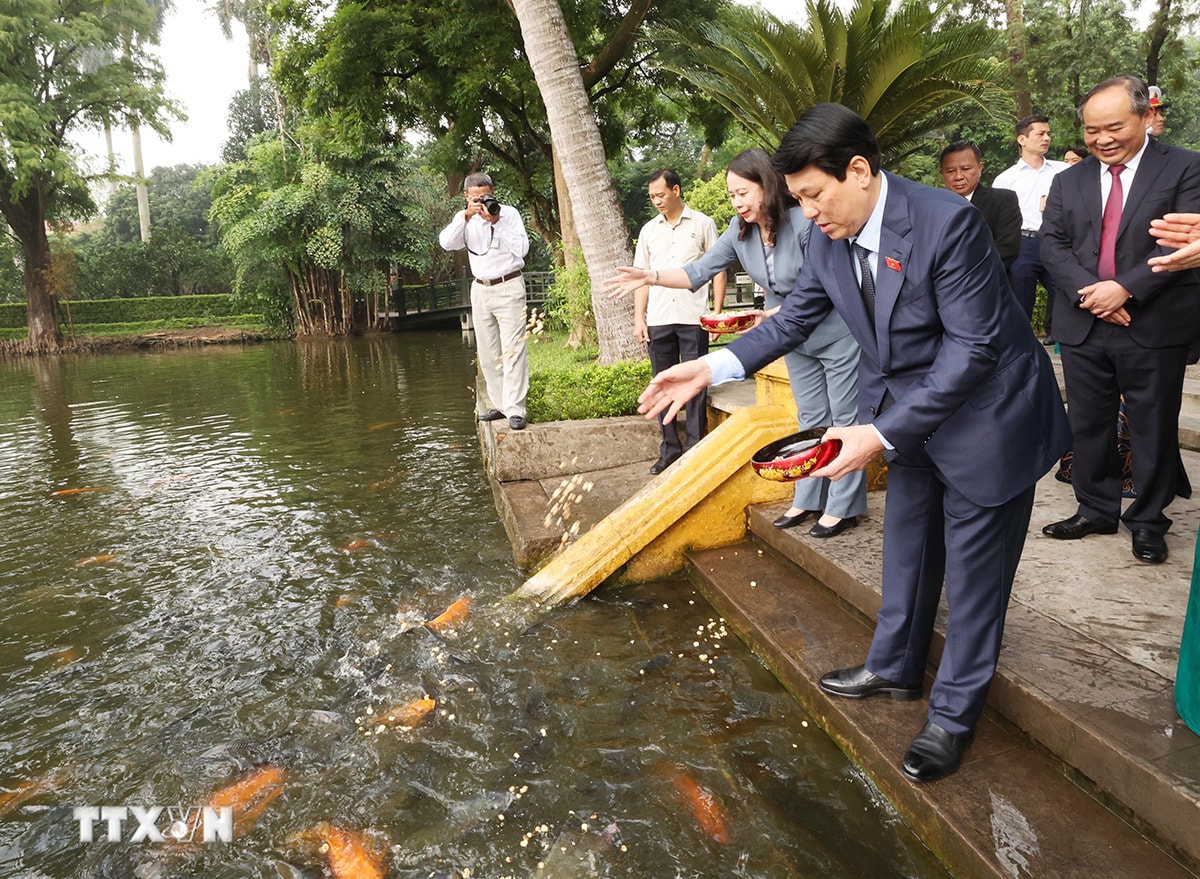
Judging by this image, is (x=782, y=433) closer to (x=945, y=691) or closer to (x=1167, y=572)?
(x=1167, y=572)

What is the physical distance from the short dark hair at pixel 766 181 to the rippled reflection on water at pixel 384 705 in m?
2.12

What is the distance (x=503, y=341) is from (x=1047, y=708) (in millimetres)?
5116

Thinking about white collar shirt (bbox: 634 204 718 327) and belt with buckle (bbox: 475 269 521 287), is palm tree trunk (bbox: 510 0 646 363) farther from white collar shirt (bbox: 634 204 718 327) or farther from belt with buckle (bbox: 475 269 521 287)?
white collar shirt (bbox: 634 204 718 327)

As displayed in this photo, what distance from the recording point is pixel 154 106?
3275 cm

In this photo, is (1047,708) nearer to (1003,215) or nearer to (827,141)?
(827,141)

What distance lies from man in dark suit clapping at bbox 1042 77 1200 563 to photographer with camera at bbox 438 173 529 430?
12.9 feet

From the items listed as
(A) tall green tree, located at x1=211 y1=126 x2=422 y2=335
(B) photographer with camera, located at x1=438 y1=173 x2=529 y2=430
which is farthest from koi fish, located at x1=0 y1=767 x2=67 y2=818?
(A) tall green tree, located at x1=211 y1=126 x2=422 y2=335

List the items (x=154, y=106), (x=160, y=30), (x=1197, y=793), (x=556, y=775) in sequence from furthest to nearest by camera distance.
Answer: (x=160, y=30), (x=154, y=106), (x=556, y=775), (x=1197, y=793)

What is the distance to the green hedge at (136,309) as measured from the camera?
1396 inches

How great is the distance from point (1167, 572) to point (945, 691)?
1427 millimetres

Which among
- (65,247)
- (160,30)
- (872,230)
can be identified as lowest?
(872,230)

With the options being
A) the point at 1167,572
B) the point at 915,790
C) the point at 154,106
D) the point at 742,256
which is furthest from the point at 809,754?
the point at 154,106

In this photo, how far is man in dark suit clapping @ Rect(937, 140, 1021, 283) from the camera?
5.26 meters

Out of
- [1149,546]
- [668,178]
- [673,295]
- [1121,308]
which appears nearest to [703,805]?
[1149,546]
